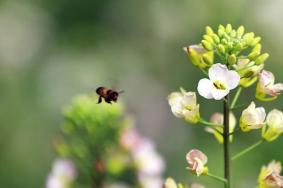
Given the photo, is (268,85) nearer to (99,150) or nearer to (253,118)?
(253,118)

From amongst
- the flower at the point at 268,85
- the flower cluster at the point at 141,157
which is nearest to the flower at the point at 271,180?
the flower at the point at 268,85

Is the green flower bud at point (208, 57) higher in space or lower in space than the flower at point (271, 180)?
higher

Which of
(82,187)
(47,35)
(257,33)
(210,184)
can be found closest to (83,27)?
(47,35)

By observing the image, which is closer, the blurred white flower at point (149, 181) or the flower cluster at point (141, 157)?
the blurred white flower at point (149, 181)

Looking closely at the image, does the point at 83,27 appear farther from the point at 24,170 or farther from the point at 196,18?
the point at 24,170

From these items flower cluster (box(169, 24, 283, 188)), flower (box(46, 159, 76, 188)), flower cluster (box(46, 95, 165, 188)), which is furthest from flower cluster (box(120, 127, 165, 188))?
flower cluster (box(169, 24, 283, 188))

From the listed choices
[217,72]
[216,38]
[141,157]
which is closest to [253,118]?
[217,72]

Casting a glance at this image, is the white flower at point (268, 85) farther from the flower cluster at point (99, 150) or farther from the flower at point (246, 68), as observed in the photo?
the flower cluster at point (99, 150)

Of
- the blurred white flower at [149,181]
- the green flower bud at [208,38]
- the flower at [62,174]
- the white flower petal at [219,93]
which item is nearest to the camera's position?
the white flower petal at [219,93]
